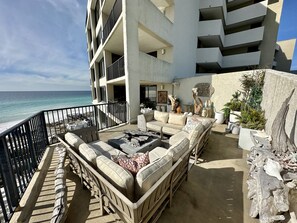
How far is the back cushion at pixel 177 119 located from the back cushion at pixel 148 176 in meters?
3.03

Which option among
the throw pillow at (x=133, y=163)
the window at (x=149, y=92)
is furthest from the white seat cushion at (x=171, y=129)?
the window at (x=149, y=92)

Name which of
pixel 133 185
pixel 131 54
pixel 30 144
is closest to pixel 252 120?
pixel 133 185

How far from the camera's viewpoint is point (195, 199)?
85.4 inches

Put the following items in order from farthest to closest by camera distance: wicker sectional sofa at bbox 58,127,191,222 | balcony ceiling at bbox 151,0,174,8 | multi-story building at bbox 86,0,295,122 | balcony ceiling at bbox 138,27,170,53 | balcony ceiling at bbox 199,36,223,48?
balcony ceiling at bbox 199,36,223,48, balcony ceiling at bbox 151,0,174,8, balcony ceiling at bbox 138,27,170,53, multi-story building at bbox 86,0,295,122, wicker sectional sofa at bbox 58,127,191,222

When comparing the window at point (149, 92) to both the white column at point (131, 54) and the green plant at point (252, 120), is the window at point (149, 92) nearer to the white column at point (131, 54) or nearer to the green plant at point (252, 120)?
the white column at point (131, 54)

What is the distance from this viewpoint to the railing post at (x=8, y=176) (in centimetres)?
175

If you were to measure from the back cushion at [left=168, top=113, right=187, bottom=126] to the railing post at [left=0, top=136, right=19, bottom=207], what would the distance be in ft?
13.8

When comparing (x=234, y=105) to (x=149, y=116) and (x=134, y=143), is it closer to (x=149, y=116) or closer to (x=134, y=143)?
(x=149, y=116)

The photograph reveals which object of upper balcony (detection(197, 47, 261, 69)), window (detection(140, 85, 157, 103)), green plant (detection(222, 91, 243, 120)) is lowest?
green plant (detection(222, 91, 243, 120))

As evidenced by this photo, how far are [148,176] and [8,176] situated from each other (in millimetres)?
2105

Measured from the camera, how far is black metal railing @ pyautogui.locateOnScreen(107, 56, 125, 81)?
23.1 ft

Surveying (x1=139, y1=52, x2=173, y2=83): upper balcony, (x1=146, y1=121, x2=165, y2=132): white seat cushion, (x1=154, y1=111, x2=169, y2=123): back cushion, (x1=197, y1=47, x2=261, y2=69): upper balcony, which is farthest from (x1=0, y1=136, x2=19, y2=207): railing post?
(x1=197, y1=47, x2=261, y2=69): upper balcony

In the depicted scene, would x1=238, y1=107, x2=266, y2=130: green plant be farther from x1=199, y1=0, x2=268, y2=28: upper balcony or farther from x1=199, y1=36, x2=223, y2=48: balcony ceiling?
x1=199, y1=0, x2=268, y2=28: upper balcony

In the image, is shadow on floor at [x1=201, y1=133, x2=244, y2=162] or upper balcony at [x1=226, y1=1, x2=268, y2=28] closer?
shadow on floor at [x1=201, y1=133, x2=244, y2=162]
